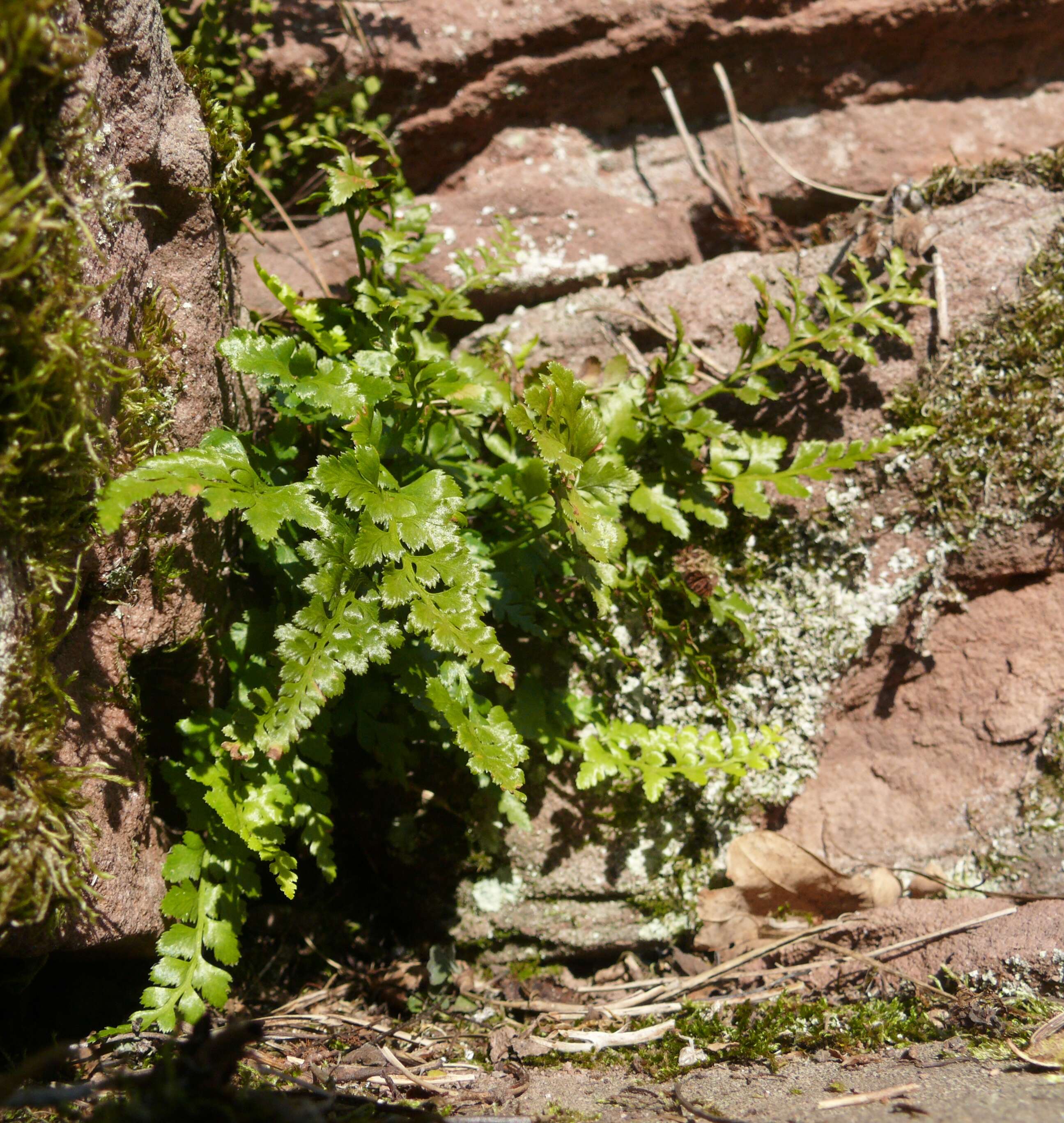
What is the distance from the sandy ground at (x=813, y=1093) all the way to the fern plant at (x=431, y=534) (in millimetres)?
889

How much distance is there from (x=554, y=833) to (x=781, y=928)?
100 centimetres

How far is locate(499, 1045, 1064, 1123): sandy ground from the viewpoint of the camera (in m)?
2.12

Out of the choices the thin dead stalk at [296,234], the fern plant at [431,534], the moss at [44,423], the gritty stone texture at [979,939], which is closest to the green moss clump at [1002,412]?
the fern plant at [431,534]

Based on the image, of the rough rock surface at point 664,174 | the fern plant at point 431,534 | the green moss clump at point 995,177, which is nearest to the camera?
the fern plant at point 431,534

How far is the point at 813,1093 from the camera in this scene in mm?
2412

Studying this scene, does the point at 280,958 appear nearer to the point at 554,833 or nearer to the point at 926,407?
the point at 554,833

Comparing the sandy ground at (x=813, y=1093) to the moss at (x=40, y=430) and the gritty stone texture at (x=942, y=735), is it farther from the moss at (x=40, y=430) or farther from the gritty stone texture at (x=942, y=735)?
the moss at (x=40, y=430)

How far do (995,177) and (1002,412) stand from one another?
1.28 m

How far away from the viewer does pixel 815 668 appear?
150 inches

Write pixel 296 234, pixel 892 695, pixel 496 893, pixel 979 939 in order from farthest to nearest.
Answer: pixel 892 695
pixel 296 234
pixel 496 893
pixel 979 939

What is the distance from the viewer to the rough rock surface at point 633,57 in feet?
13.7

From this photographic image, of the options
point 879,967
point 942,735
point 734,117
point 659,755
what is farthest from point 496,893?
point 734,117

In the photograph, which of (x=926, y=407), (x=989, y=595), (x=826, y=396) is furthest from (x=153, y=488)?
(x=989, y=595)

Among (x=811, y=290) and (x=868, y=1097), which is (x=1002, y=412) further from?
(x=868, y=1097)
